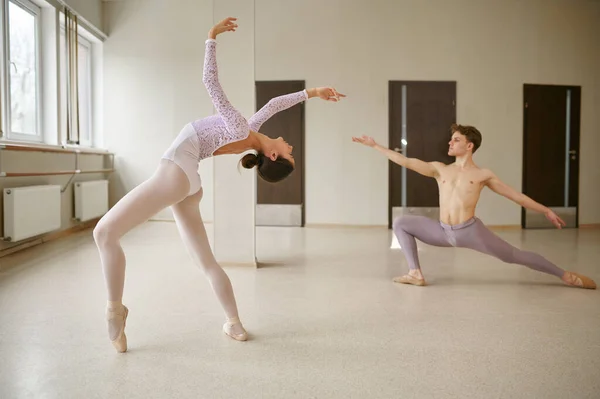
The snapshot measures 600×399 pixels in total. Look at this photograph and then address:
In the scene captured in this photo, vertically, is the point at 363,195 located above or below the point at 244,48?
below

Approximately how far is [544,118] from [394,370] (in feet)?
19.9

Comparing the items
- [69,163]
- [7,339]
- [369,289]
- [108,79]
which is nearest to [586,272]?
[369,289]

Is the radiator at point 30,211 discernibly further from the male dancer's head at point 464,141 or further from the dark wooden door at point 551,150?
the dark wooden door at point 551,150

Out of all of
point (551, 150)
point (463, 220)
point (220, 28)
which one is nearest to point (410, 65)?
point (551, 150)

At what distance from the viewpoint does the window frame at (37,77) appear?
457 cm

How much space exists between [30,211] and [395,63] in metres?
4.68

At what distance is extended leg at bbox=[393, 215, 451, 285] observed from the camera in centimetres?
334

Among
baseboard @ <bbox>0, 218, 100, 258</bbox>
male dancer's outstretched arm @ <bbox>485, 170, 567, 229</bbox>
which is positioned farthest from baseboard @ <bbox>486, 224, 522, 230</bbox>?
baseboard @ <bbox>0, 218, 100, 258</bbox>

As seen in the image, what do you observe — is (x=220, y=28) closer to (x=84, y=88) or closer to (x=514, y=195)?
(x=514, y=195)

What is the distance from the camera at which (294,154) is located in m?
6.88

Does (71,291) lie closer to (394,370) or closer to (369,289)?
(369,289)

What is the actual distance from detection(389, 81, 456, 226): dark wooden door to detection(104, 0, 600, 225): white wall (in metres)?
0.12

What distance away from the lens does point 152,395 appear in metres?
1.62

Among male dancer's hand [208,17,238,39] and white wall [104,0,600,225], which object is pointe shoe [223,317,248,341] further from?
white wall [104,0,600,225]
